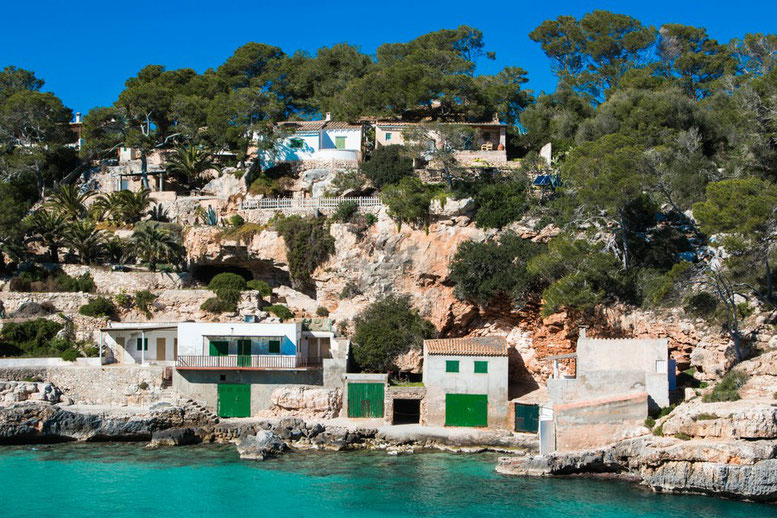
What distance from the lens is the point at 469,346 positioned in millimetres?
34031

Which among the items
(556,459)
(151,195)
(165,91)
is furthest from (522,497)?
(165,91)

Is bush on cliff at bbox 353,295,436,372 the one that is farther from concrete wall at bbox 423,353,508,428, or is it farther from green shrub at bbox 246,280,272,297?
green shrub at bbox 246,280,272,297

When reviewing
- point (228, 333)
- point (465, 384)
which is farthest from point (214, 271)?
point (465, 384)

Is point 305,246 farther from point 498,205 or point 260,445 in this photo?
point 260,445

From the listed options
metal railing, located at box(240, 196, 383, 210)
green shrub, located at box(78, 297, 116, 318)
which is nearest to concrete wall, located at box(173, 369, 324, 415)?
green shrub, located at box(78, 297, 116, 318)

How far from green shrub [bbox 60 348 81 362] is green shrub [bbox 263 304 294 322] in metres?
8.33

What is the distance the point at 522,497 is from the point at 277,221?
20025mm

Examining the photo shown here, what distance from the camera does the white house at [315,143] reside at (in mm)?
45844

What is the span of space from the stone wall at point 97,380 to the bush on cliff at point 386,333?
830cm

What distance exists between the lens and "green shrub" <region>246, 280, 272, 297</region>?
130 feet

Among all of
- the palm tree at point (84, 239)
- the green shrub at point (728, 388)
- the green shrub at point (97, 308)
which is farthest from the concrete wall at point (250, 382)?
the green shrub at point (728, 388)

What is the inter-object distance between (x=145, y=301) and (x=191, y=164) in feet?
33.9

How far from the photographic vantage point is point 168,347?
37.2 m

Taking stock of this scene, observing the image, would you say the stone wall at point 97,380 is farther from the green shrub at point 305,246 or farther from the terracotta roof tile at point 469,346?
the terracotta roof tile at point 469,346
